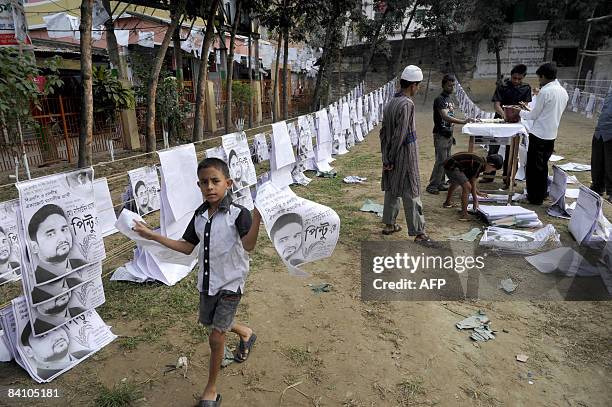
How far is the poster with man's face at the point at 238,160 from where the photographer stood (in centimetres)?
455

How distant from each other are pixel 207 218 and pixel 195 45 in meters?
14.0

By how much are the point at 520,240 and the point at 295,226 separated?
115 inches

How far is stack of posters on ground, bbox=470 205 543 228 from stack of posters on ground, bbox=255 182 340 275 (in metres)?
3.15

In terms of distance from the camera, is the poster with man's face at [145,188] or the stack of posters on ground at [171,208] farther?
the poster with man's face at [145,188]

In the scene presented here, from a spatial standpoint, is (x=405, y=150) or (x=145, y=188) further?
(x=405, y=150)

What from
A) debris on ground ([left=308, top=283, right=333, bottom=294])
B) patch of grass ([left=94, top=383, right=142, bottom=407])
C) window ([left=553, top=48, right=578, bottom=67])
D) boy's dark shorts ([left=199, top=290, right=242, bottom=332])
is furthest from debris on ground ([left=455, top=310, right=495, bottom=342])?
window ([left=553, top=48, right=578, bottom=67])

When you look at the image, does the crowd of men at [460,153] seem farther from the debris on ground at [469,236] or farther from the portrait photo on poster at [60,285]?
the portrait photo on poster at [60,285]

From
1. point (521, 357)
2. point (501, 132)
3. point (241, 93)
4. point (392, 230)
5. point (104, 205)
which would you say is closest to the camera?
point (521, 357)

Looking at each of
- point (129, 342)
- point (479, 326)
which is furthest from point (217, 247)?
point (479, 326)

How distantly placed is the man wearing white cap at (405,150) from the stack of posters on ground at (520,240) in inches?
26.5

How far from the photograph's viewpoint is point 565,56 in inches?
855

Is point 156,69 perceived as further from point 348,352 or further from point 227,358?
point 348,352

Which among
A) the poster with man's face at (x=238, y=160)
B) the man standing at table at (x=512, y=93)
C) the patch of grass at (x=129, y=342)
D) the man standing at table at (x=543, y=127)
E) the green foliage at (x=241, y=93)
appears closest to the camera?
the patch of grass at (x=129, y=342)

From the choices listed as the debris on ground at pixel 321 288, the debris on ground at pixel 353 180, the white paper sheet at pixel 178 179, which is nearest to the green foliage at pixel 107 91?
the debris on ground at pixel 353 180
